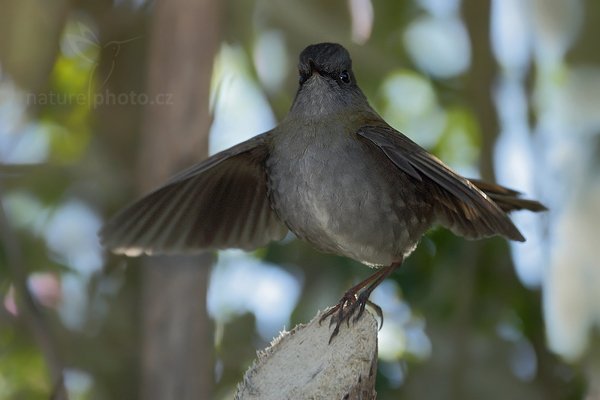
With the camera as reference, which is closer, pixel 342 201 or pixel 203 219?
pixel 342 201

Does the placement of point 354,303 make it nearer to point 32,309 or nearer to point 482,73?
point 32,309

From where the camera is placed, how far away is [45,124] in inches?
217

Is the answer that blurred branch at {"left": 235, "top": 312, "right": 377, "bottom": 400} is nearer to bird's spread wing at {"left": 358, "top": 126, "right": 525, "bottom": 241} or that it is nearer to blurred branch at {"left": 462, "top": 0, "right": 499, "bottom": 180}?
bird's spread wing at {"left": 358, "top": 126, "right": 525, "bottom": 241}

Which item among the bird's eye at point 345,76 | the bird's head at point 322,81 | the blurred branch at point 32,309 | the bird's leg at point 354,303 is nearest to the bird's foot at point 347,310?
the bird's leg at point 354,303

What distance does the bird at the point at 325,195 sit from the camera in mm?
3289

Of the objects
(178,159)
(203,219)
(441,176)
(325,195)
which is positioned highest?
(441,176)

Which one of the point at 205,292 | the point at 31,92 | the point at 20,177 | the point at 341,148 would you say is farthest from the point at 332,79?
the point at 20,177

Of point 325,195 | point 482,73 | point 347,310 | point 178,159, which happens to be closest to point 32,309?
point 178,159

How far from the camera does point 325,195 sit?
3287mm

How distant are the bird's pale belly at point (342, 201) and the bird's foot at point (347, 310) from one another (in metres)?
0.24

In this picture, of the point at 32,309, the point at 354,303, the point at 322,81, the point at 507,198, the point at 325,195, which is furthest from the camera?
the point at 32,309

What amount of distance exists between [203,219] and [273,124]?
1096 millimetres

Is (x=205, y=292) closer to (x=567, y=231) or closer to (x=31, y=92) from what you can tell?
(x=31, y=92)

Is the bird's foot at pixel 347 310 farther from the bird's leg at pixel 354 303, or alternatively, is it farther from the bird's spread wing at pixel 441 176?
the bird's spread wing at pixel 441 176
